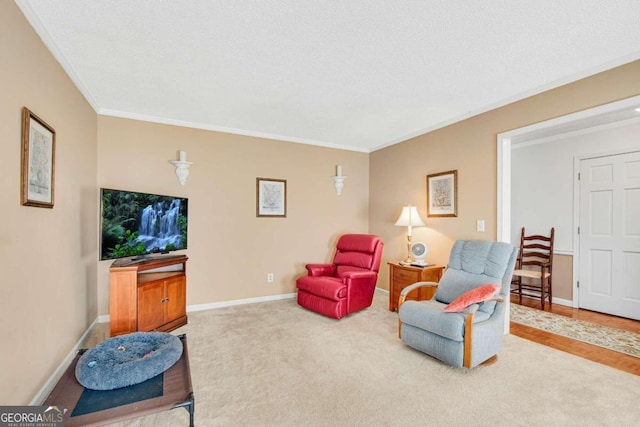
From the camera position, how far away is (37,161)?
2.01 meters

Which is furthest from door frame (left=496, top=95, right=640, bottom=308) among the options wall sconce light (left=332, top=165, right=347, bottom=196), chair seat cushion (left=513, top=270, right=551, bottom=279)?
wall sconce light (left=332, top=165, right=347, bottom=196)

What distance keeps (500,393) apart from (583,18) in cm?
251

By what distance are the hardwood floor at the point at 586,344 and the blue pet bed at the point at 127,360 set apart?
10.8 ft

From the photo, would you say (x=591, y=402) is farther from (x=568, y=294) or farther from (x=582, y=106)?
(x=568, y=294)

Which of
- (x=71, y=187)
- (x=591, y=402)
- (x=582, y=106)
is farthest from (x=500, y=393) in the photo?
(x=71, y=187)

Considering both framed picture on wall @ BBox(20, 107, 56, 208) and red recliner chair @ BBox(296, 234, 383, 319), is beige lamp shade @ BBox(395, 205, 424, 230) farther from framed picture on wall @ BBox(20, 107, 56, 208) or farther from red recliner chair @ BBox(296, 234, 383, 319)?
framed picture on wall @ BBox(20, 107, 56, 208)

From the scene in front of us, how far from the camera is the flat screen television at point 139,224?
9.27 ft

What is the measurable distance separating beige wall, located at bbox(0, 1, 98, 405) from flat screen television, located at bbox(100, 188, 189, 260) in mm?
267

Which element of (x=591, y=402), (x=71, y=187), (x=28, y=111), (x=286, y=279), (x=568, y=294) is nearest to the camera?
(x=28, y=111)

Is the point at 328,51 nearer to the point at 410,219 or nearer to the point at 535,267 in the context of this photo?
the point at 410,219

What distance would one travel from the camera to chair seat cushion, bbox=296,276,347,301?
3.54 metres

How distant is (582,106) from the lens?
2.60 m

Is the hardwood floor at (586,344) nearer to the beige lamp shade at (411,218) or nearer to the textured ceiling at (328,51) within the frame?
the beige lamp shade at (411,218)

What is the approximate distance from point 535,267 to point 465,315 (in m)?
3.02
